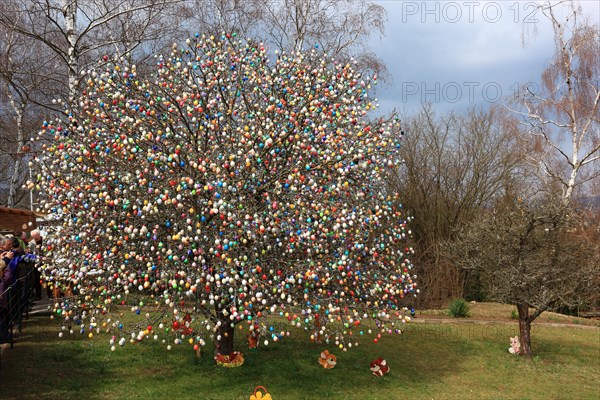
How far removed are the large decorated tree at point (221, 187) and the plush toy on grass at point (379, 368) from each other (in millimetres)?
1853

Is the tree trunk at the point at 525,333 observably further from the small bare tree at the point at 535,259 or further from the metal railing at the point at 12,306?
the metal railing at the point at 12,306

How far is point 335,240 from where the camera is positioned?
27.3 feet

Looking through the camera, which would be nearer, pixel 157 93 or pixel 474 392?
pixel 157 93

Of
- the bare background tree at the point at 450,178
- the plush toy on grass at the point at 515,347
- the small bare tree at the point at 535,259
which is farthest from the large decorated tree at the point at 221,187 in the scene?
the bare background tree at the point at 450,178

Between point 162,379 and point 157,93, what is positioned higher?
point 157,93

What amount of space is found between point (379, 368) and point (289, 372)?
1.89 metres

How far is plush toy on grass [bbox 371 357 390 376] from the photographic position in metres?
10.3

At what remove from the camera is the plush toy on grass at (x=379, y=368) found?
1027 cm

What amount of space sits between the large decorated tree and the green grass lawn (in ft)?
4.02

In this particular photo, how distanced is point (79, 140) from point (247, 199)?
9.76ft

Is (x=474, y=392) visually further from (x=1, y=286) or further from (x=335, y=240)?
(x=1, y=286)

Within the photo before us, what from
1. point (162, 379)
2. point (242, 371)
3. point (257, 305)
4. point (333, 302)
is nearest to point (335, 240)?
point (333, 302)

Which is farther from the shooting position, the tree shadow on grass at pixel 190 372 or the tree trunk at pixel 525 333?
the tree trunk at pixel 525 333

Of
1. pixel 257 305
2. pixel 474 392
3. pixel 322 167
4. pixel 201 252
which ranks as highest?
Result: pixel 322 167
